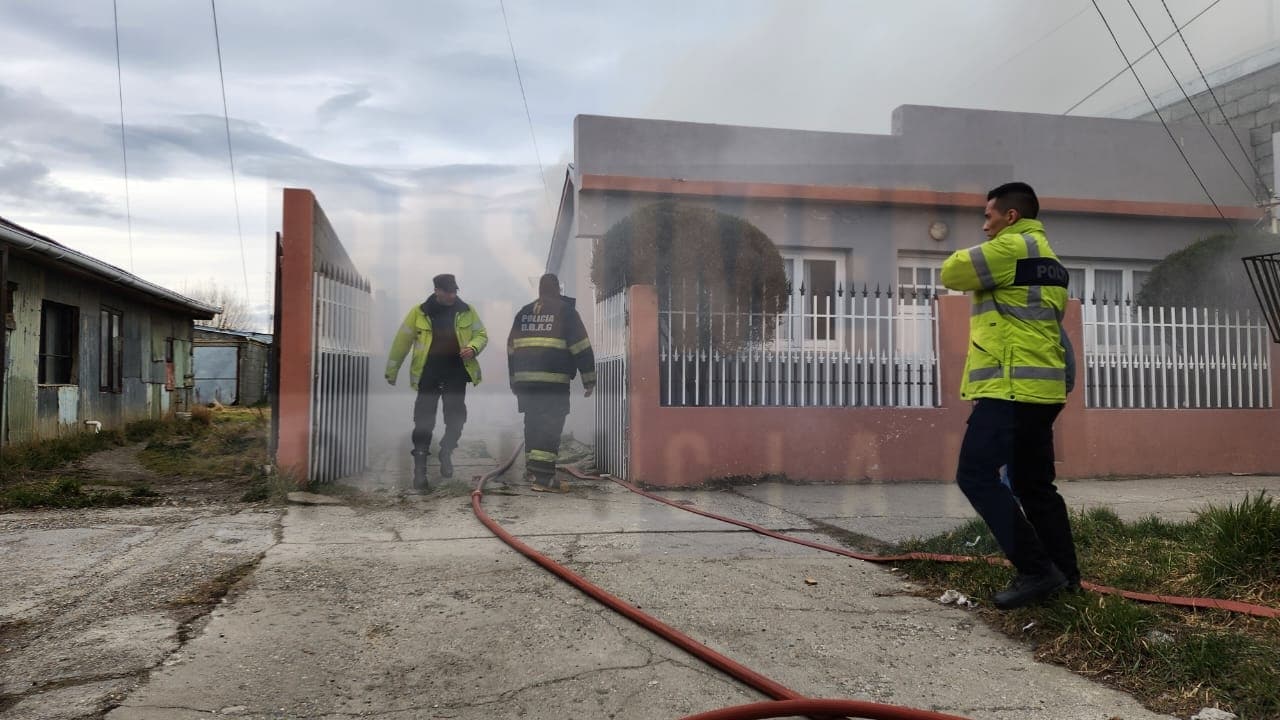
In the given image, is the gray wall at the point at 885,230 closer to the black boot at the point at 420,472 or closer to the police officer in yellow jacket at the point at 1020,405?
the black boot at the point at 420,472

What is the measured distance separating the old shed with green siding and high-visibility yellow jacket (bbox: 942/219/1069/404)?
9495 millimetres

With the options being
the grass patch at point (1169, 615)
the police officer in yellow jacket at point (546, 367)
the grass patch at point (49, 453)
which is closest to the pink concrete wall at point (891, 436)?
the police officer in yellow jacket at point (546, 367)

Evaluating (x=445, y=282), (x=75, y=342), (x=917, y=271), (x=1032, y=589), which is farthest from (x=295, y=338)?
(x=917, y=271)

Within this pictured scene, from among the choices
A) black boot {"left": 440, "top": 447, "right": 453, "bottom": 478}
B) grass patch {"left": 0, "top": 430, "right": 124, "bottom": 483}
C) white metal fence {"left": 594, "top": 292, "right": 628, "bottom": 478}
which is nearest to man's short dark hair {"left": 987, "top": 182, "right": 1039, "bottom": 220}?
white metal fence {"left": 594, "top": 292, "right": 628, "bottom": 478}

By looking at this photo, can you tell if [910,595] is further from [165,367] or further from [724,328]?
[165,367]

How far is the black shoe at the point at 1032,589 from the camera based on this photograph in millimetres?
3191

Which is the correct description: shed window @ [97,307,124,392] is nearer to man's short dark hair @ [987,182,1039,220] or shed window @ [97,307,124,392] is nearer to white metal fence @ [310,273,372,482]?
white metal fence @ [310,273,372,482]

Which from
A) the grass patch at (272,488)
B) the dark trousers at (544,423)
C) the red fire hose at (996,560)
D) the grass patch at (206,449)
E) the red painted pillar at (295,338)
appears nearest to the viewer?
the red fire hose at (996,560)

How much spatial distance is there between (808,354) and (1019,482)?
438 centimetres

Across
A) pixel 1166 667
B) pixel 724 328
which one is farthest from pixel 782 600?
pixel 724 328

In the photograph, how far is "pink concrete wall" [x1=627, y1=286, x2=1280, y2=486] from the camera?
716 centimetres

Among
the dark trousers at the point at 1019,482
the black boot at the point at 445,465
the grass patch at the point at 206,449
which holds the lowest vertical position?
the grass patch at the point at 206,449

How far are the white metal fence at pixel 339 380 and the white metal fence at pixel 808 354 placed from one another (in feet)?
8.93

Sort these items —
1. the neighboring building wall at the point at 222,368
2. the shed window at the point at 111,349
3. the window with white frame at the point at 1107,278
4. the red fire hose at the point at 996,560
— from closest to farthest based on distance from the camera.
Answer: the red fire hose at the point at 996,560
the window with white frame at the point at 1107,278
the shed window at the point at 111,349
the neighboring building wall at the point at 222,368
